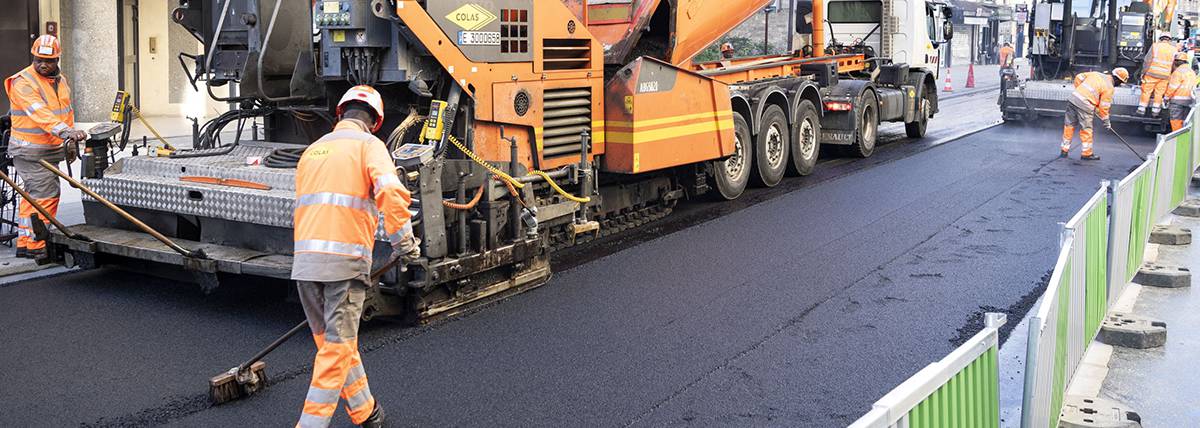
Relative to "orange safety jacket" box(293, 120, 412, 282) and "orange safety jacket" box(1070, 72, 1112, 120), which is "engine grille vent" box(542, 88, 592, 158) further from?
"orange safety jacket" box(1070, 72, 1112, 120)

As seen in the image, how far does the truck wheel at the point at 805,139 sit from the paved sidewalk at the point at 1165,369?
546 centimetres

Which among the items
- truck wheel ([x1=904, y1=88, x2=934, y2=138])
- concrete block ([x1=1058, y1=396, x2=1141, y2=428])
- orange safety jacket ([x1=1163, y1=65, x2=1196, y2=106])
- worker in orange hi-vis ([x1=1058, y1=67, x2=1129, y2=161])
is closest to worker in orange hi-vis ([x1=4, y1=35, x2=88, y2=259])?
concrete block ([x1=1058, y1=396, x2=1141, y2=428])

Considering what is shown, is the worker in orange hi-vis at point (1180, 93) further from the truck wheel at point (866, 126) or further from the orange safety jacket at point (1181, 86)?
the truck wheel at point (866, 126)

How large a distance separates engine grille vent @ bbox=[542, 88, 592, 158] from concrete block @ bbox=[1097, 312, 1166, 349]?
4.00 meters

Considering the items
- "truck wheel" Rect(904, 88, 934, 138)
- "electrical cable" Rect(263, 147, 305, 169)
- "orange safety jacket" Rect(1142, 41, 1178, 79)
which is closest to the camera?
"electrical cable" Rect(263, 147, 305, 169)

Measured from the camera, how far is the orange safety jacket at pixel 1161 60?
55.0 feet

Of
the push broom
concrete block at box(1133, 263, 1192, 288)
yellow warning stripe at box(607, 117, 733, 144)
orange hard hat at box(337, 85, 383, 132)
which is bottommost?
the push broom

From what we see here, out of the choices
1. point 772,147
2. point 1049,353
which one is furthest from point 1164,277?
point 772,147

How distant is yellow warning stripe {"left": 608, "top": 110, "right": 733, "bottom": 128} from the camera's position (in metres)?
8.98

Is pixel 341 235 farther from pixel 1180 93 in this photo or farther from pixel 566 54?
pixel 1180 93

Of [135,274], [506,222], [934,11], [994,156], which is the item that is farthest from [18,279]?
[934,11]

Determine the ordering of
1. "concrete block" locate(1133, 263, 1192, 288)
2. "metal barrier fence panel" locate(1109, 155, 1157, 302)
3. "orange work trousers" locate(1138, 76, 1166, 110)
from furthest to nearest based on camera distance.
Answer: "orange work trousers" locate(1138, 76, 1166, 110) → "concrete block" locate(1133, 263, 1192, 288) → "metal barrier fence panel" locate(1109, 155, 1157, 302)

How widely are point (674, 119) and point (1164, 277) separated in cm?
396

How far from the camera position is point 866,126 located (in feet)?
49.0
